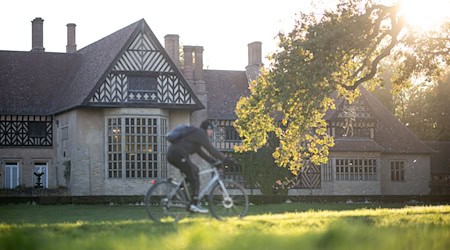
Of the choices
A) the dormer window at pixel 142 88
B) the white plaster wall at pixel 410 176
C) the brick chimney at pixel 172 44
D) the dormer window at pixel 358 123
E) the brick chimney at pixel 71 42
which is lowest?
the white plaster wall at pixel 410 176

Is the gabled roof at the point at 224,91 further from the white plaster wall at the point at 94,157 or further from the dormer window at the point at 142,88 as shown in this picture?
the white plaster wall at the point at 94,157

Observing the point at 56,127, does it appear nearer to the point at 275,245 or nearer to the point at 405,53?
the point at 405,53

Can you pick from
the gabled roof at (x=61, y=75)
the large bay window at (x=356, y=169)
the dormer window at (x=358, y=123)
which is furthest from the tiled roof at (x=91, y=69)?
the large bay window at (x=356, y=169)

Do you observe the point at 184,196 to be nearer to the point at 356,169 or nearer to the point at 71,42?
the point at 356,169

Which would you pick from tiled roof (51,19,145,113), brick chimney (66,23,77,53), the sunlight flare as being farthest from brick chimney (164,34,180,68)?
the sunlight flare

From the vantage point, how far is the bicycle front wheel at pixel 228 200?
543 inches

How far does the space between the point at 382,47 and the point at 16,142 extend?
81.7 feet

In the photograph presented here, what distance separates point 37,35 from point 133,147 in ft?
53.0

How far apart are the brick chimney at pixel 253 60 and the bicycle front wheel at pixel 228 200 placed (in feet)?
140

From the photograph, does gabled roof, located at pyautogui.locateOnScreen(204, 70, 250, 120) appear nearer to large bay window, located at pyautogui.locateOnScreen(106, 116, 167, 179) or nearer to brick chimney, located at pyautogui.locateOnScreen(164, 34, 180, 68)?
brick chimney, located at pyautogui.locateOnScreen(164, 34, 180, 68)

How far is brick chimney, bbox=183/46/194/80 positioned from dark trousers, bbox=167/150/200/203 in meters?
37.7

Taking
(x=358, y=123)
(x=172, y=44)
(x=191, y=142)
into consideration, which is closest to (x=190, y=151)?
(x=191, y=142)

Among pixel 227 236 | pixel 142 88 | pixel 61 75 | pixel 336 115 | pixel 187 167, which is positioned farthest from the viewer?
pixel 336 115

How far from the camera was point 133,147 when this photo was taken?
1785 inches
